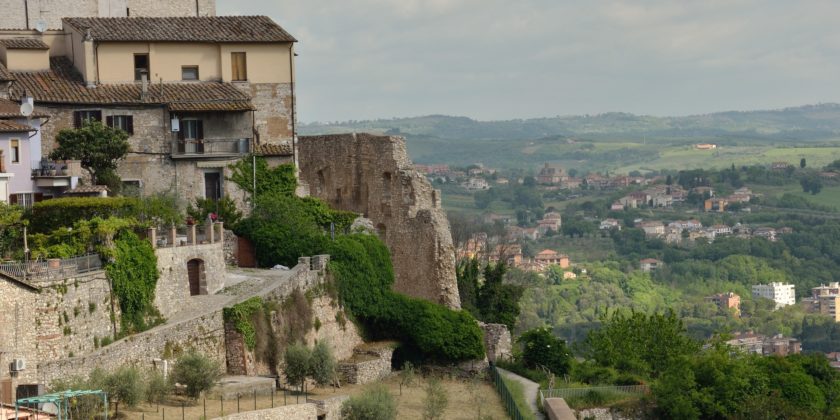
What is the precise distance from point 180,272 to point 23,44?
11892mm

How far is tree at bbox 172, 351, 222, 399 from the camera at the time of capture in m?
34.4

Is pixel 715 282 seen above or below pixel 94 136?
below

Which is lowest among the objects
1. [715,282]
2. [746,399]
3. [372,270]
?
[715,282]

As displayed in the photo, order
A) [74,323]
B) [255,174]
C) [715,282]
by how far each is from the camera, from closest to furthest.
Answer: [74,323] → [255,174] → [715,282]

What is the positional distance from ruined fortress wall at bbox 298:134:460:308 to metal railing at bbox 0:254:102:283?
1577 centimetres

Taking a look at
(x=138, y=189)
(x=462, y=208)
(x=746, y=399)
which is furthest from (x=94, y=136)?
(x=462, y=208)

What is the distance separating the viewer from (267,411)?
3456cm

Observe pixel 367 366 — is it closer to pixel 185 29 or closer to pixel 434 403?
pixel 434 403

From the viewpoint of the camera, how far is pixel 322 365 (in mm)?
39281

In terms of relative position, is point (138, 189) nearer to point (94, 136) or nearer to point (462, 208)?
point (94, 136)

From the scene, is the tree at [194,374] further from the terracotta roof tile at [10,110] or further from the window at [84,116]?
the window at [84,116]

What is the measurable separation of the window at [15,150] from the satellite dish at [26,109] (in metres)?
0.83

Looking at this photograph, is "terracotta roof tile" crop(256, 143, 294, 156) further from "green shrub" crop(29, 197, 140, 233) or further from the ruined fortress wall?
"green shrub" crop(29, 197, 140, 233)

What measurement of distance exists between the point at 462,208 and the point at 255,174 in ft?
487
